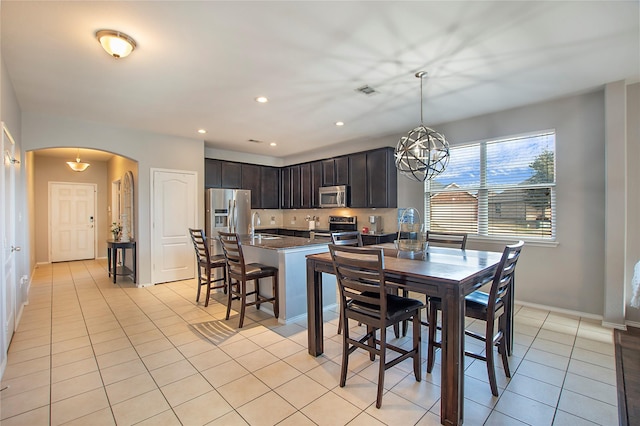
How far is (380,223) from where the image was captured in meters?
5.80

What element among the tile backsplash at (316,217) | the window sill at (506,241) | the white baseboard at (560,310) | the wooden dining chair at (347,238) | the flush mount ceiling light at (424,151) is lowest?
the white baseboard at (560,310)

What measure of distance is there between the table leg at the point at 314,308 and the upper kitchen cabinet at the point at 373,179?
9.84 ft

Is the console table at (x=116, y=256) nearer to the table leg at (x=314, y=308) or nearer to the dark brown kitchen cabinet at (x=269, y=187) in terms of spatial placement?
the dark brown kitchen cabinet at (x=269, y=187)

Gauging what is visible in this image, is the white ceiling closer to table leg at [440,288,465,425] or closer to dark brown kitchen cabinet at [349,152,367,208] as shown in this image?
dark brown kitchen cabinet at [349,152,367,208]

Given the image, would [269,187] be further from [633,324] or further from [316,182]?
[633,324]

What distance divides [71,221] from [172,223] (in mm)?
4441

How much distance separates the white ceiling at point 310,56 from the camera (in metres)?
2.09

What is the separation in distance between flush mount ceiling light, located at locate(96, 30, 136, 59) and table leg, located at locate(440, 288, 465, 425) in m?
2.92

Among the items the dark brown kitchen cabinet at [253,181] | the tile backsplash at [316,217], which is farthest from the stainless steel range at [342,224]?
the dark brown kitchen cabinet at [253,181]

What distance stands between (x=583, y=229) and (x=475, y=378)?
8.46 feet

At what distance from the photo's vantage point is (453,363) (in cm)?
181

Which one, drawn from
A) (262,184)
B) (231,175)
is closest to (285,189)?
(262,184)

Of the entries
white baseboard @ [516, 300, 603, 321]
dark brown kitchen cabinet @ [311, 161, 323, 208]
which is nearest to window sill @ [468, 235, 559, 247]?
white baseboard @ [516, 300, 603, 321]

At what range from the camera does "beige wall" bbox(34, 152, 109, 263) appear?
24.3ft
